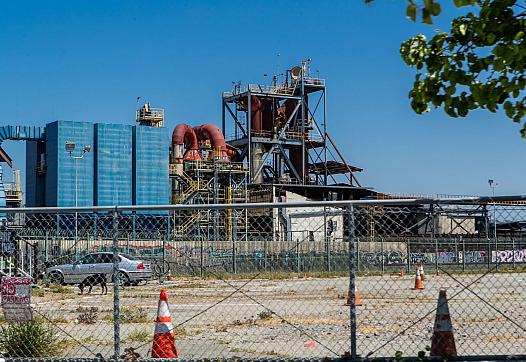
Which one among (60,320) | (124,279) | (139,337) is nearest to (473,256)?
(139,337)

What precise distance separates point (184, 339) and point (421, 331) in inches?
160

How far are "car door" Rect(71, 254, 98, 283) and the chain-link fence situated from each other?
0.15 ft

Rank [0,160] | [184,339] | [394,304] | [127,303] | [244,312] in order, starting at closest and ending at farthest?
[184,339] → [244,312] → [394,304] → [127,303] → [0,160]

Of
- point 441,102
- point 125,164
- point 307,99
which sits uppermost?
point 307,99

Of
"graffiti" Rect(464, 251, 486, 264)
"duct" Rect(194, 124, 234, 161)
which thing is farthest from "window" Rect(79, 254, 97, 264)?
"duct" Rect(194, 124, 234, 161)

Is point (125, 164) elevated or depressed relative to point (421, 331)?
elevated

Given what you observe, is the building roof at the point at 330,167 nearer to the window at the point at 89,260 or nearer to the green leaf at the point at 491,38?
the window at the point at 89,260

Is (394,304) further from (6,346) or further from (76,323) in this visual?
(6,346)

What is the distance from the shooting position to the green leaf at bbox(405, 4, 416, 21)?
4188 mm

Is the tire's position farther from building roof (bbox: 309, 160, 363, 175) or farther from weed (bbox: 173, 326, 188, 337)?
building roof (bbox: 309, 160, 363, 175)

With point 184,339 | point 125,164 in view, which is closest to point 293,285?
point 184,339

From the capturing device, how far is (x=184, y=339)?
42.0 ft

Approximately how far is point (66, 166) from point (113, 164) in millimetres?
3608

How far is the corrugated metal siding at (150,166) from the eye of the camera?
197 feet
